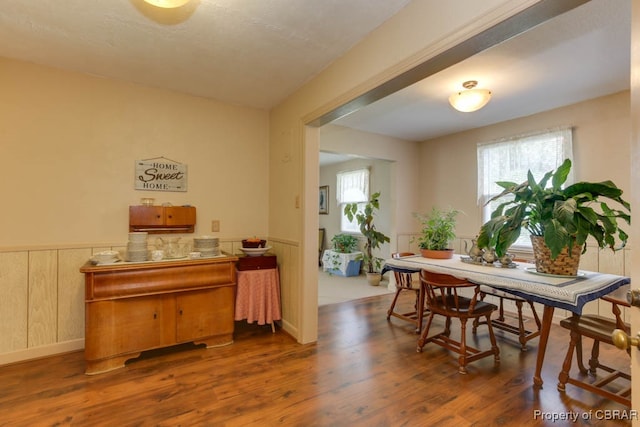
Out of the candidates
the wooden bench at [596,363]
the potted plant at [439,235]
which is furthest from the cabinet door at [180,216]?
the wooden bench at [596,363]

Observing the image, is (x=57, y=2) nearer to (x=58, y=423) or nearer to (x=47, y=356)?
(x=58, y=423)

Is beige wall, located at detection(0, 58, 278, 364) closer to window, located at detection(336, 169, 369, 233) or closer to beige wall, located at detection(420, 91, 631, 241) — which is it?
beige wall, located at detection(420, 91, 631, 241)

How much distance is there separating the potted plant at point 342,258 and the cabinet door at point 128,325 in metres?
3.83

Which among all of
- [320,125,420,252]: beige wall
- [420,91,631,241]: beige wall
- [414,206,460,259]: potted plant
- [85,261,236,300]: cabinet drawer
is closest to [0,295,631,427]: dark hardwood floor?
[85,261,236,300]: cabinet drawer

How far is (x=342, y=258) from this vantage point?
6.04 meters

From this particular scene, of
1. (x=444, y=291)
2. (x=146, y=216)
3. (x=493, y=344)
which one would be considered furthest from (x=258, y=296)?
(x=493, y=344)

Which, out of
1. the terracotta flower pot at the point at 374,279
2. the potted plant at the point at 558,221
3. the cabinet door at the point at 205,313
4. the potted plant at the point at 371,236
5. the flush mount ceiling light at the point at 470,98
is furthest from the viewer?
the potted plant at the point at 371,236

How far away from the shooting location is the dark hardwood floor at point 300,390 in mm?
1796

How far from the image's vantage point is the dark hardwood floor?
180 centimetres

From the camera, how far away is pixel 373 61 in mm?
2029

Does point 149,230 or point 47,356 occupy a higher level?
point 149,230

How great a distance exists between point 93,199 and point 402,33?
9.20ft

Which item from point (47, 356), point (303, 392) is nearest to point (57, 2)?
point (47, 356)

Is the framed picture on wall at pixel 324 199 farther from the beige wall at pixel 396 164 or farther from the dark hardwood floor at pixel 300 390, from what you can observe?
the dark hardwood floor at pixel 300 390
